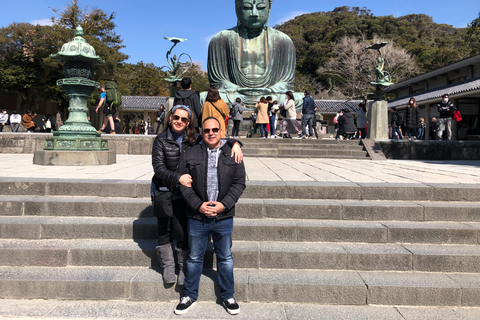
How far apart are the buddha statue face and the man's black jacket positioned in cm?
1253

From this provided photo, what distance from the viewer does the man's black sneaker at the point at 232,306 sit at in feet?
8.29

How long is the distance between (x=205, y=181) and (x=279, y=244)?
112cm

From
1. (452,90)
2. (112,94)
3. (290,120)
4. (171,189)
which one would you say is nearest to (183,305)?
(171,189)

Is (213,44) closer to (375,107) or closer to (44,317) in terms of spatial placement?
(375,107)

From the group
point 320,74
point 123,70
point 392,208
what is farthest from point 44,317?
point 320,74

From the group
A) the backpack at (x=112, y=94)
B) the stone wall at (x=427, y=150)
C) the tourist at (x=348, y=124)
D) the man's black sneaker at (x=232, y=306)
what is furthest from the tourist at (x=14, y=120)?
the man's black sneaker at (x=232, y=306)

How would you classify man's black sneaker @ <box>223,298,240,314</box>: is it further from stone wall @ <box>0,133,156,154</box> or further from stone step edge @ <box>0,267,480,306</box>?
stone wall @ <box>0,133,156,154</box>

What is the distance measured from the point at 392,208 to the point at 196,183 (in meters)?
2.16

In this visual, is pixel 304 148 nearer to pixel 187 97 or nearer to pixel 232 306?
pixel 187 97

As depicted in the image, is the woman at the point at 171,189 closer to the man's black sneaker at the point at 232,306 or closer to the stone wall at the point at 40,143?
the man's black sneaker at the point at 232,306

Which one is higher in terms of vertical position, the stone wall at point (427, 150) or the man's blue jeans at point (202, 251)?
the stone wall at point (427, 150)

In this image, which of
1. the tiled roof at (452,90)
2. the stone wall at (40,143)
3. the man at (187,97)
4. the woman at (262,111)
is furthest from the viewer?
the tiled roof at (452,90)

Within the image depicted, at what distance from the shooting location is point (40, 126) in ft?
86.4

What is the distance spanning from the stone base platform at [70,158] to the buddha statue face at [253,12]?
979 centimetres
